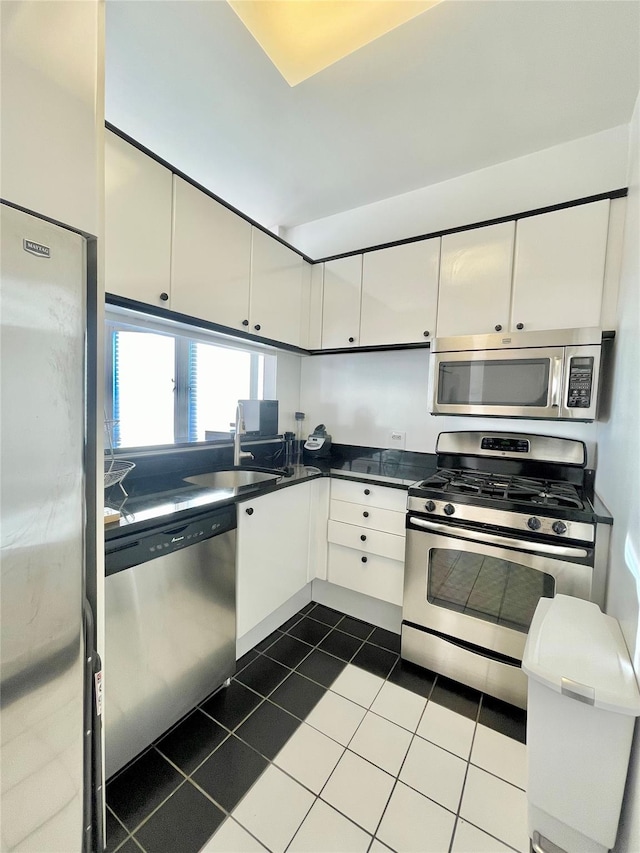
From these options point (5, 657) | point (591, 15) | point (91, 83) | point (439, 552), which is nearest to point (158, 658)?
point (5, 657)

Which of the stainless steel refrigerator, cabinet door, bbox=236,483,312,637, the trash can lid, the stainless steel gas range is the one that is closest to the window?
cabinet door, bbox=236,483,312,637

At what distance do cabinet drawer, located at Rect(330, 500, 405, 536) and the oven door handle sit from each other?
166 mm

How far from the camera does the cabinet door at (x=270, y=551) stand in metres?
1.66

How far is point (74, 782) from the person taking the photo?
2.51 ft

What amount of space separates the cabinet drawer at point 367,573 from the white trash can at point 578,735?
1.01m

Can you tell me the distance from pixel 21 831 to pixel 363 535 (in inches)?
63.7

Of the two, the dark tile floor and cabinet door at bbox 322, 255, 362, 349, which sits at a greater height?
cabinet door at bbox 322, 255, 362, 349

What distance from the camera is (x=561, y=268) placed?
1.69 meters

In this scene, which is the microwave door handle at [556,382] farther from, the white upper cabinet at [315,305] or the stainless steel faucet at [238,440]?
the stainless steel faucet at [238,440]

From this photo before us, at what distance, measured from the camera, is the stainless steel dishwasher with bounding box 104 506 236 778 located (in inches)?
45.3

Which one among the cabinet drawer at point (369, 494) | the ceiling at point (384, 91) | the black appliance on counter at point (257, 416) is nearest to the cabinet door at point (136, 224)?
the ceiling at point (384, 91)

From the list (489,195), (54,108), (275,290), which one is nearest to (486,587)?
(275,290)

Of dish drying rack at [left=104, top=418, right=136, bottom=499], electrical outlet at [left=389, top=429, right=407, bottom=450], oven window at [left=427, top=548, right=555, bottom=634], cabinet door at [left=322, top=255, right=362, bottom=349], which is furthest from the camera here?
electrical outlet at [left=389, top=429, right=407, bottom=450]

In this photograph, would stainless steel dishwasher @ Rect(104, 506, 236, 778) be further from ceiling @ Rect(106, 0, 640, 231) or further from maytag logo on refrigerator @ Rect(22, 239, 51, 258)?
ceiling @ Rect(106, 0, 640, 231)
